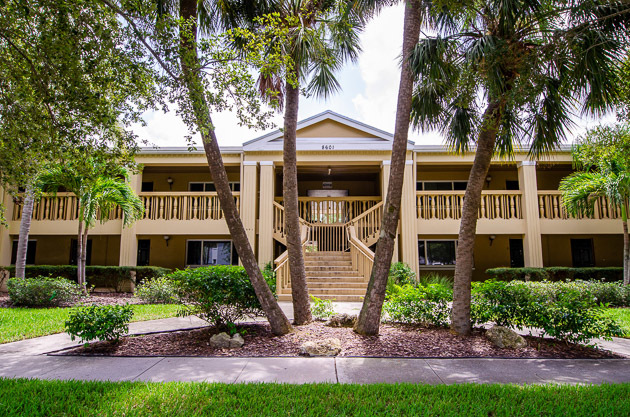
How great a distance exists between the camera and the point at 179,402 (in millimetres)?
3859

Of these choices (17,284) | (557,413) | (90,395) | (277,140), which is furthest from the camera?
(277,140)

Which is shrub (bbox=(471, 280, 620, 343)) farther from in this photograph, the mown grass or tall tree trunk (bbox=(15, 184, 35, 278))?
tall tree trunk (bbox=(15, 184, 35, 278))

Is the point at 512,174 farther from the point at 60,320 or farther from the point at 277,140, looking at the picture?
the point at 60,320

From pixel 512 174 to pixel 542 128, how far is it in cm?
1048

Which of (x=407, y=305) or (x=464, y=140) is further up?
(x=464, y=140)

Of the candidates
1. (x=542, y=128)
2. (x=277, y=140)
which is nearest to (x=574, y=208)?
(x=542, y=128)

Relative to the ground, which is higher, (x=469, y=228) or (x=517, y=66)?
(x=517, y=66)

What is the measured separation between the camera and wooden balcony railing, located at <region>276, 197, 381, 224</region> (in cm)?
1554

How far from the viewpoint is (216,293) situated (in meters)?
6.36

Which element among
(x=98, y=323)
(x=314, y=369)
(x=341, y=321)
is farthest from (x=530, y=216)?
(x=98, y=323)

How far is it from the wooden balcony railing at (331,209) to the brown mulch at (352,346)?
8712 millimetres

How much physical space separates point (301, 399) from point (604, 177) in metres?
12.4

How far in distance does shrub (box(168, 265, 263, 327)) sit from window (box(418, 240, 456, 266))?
11.4 m

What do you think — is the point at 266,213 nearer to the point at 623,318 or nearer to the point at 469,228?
the point at 469,228
